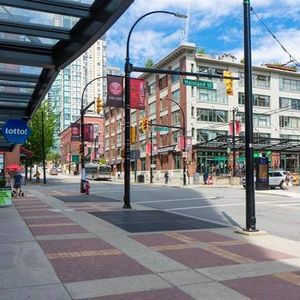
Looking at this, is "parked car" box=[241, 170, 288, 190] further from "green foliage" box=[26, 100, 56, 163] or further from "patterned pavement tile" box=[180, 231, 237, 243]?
"green foliage" box=[26, 100, 56, 163]

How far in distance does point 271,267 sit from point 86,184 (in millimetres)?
25888

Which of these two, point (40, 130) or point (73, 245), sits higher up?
point (40, 130)

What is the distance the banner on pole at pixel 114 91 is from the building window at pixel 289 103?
5892 cm

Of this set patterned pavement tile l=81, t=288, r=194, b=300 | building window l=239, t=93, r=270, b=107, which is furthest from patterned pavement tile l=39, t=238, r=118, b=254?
building window l=239, t=93, r=270, b=107

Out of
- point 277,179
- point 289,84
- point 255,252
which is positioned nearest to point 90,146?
point 289,84

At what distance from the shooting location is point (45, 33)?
35.8 feet

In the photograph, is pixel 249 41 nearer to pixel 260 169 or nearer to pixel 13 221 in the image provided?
pixel 13 221

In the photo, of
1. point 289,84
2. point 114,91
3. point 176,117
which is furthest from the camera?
point 289,84

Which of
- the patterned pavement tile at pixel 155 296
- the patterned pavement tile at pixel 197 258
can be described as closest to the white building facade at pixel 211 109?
the patterned pavement tile at pixel 197 258

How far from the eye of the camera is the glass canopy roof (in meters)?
9.56

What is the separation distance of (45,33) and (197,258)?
18.8 ft

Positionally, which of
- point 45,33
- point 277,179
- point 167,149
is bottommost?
point 277,179

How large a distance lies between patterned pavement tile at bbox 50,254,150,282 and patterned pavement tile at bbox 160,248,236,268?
87 cm

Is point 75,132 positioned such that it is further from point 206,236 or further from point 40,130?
point 206,236
